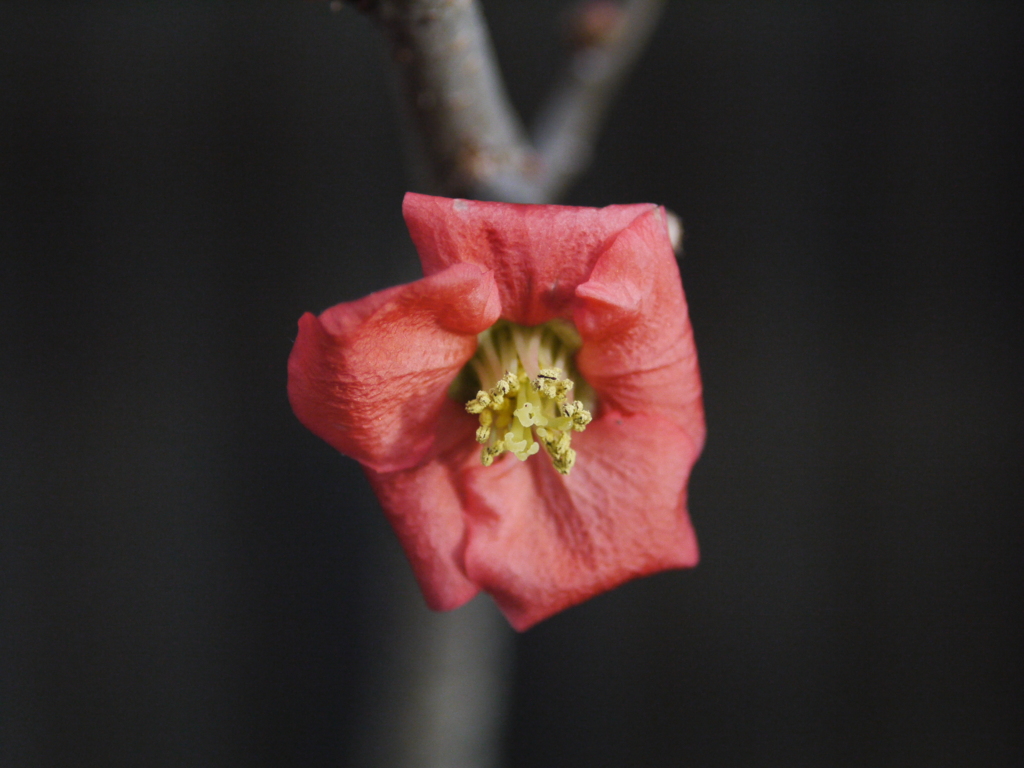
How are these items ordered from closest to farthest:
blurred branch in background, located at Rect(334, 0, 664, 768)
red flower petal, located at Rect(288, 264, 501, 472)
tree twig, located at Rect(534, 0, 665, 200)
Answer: red flower petal, located at Rect(288, 264, 501, 472)
blurred branch in background, located at Rect(334, 0, 664, 768)
tree twig, located at Rect(534, 0, 665, 200)

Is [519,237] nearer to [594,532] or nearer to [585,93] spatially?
[594,532]

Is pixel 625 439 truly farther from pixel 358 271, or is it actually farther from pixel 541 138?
pixel 358 271

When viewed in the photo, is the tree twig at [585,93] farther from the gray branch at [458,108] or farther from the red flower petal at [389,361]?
the red flower petal at [389,361]

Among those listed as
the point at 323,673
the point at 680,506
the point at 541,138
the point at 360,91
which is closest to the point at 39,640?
the point at 323,673

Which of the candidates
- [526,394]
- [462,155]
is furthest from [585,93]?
[526,394]

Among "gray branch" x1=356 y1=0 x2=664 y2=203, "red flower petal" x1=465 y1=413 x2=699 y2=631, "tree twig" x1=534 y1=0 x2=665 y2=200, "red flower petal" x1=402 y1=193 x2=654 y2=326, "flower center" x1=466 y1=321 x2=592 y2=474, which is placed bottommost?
"red flower petal" x1=465 y1=413 x2=699 y2=631

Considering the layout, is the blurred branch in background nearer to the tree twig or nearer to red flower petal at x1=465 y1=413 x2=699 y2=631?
the tree twig

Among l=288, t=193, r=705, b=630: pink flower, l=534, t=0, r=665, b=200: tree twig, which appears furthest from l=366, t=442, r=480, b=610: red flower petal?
l=534, t=0, r=665, b=200: tree twig
